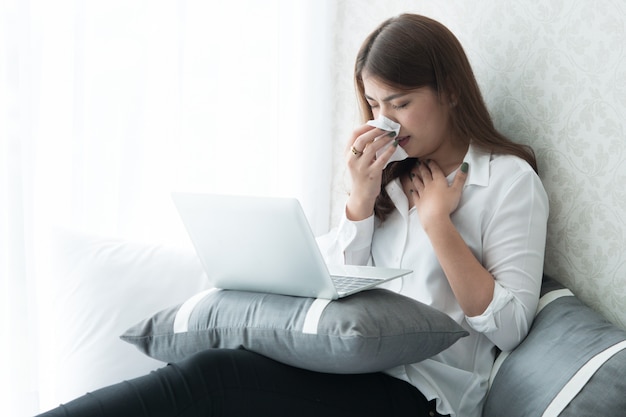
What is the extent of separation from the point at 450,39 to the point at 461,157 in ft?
0.87

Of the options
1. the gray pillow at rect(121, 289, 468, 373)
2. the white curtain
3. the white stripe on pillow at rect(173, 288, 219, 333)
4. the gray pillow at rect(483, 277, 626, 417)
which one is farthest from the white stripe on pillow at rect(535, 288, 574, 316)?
the white curtain

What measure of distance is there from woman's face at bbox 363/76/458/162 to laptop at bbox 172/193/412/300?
33 cm

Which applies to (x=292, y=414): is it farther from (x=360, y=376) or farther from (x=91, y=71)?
(x=91, y=71)

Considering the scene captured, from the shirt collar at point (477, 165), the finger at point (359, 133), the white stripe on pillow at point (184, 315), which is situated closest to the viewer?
the white stripe on pillow at point (184, 315)

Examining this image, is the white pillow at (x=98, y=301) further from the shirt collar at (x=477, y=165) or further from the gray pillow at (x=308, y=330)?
the shirt collar at (x=477, y=165)

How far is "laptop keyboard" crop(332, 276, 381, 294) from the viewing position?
4.41 ft

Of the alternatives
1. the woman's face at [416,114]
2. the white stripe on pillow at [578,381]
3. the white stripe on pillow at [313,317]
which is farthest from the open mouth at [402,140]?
the white stripe on pillow at [578,381]

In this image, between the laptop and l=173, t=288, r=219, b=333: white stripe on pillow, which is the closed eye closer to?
the laptop

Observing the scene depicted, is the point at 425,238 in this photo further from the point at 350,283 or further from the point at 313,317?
the point at 313,317

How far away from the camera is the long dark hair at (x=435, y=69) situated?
61.3 inches

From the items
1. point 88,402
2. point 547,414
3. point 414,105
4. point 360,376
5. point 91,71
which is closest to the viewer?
point 88,402

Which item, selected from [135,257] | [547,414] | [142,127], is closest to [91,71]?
[142,127]

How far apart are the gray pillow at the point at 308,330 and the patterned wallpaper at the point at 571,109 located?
0.33 m

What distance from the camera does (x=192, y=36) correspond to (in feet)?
6.74
